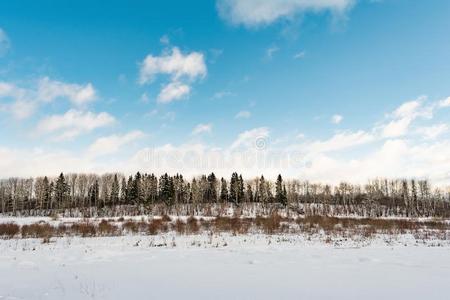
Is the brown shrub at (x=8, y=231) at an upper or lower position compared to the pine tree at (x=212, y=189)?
lower

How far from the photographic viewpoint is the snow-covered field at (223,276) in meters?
5.58

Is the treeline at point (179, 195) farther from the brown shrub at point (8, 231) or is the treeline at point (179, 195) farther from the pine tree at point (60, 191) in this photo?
the brown shrub at point (8, 231)

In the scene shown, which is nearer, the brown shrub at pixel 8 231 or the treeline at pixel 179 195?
the brown shrub at pixel 8 231

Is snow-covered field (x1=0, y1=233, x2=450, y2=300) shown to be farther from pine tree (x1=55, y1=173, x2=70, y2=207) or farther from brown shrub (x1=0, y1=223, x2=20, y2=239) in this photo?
pine tree (x1=55, y1=173, x2=70, y2=207)

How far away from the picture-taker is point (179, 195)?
89938 millimetres

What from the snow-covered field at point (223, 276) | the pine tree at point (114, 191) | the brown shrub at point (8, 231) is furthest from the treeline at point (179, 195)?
the snow-covered field at point (223, 276)

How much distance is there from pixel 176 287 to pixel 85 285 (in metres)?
1.87

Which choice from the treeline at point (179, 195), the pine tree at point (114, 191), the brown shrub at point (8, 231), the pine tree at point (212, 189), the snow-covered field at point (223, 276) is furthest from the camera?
the pine tree at point (212, 189)

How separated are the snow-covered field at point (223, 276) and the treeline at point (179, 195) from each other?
62.8 m

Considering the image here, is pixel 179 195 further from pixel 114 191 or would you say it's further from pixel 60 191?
pixel 60 191

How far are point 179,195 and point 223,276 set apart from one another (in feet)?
277

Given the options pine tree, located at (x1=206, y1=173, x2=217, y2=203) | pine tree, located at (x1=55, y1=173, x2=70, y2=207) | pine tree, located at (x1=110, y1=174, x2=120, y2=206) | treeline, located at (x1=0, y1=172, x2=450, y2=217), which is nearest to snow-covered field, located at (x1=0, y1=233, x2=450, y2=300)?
treeline, located at (x1=0, y1=172, x2=450, y2=217)

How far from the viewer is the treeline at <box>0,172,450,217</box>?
7700cm

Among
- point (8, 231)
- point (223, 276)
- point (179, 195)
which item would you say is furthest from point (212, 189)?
point (223, 276)
